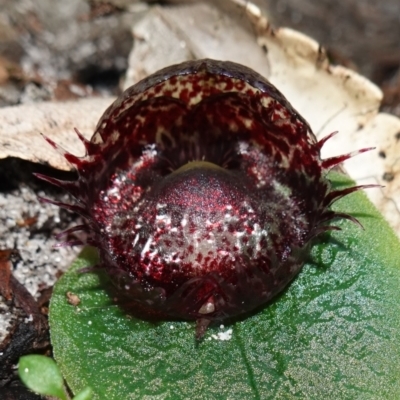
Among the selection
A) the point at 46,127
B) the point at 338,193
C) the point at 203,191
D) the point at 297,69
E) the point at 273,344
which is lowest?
the point at 273,344

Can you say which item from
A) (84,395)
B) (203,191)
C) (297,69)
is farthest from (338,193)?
(297,69)

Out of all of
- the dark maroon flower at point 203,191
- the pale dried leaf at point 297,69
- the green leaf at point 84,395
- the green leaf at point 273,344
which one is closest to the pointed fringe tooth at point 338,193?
the dark maroon flower at point 203,191

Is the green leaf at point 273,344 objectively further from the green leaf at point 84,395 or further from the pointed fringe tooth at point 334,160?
the pointed fringe tooth at point 334,160

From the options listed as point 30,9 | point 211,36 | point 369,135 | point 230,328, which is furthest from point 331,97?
point 30,9

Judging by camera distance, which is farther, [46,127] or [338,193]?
[46,127]

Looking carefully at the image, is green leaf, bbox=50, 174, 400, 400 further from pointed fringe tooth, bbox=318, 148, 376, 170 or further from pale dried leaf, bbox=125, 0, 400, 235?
pale dried leaf, bbox=125, 0, 400, 235

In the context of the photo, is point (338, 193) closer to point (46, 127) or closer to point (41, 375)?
point (41, 375)
